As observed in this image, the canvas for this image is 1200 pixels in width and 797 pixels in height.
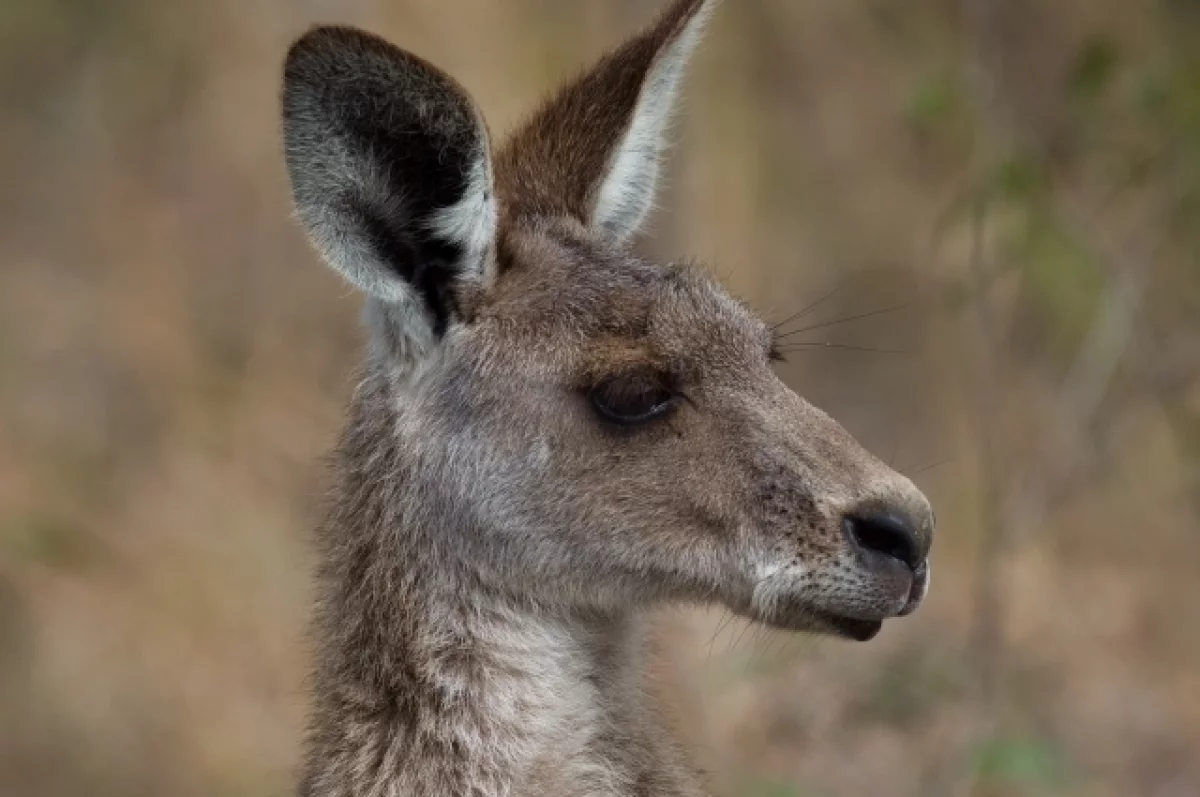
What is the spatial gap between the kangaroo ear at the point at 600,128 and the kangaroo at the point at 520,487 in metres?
0.22

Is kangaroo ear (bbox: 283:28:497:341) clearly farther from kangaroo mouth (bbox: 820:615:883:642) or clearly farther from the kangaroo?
kangaroo mouth (bbox: 820:615:883:642)

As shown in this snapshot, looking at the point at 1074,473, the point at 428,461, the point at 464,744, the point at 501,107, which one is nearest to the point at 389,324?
the point at 428,461

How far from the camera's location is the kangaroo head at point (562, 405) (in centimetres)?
360

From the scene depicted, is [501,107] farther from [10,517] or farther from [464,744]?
[464,744]

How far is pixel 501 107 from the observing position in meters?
8.92

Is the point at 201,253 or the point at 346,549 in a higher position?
the point at 346,549

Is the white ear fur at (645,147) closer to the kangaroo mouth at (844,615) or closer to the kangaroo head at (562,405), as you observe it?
the kangaroo head at (562,405)

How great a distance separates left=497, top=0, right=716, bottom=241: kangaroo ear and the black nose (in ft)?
3.57

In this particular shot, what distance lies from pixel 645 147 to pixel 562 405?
0.90 m

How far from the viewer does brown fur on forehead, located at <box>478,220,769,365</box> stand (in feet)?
12.6

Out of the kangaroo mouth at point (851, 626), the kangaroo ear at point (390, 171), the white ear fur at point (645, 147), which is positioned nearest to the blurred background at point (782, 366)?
the white ear fur at point (645, 147)

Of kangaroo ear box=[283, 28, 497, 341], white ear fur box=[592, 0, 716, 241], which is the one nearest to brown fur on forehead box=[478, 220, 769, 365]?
kangaroo ear box=[283, 28, 497, 341]

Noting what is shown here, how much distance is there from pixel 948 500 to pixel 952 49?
8.76 ft

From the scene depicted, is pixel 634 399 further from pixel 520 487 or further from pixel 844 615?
pixel 844 615
